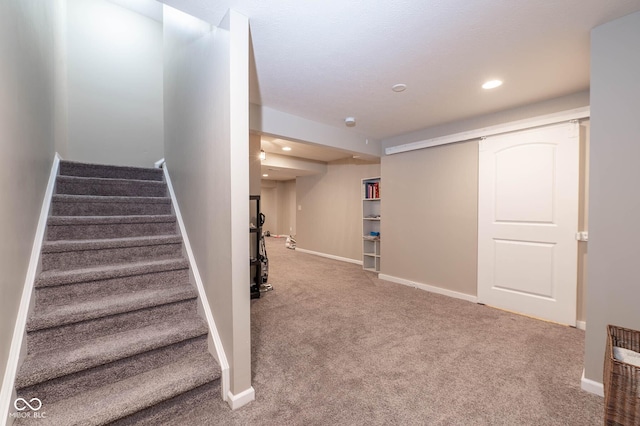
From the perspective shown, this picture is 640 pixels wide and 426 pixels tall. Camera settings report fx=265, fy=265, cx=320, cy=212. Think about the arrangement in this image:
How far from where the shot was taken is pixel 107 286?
180cm

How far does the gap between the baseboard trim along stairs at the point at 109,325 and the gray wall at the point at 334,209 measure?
156 inches

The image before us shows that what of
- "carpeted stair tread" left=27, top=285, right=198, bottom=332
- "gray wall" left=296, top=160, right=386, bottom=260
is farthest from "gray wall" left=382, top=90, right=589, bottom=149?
"carpeted stair tread" left=27, top=285, right=198, bottom=332

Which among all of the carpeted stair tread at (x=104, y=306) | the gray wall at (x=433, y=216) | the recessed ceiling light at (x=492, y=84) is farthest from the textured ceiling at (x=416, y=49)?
the carpeted stair tread at (x=104, y=306)

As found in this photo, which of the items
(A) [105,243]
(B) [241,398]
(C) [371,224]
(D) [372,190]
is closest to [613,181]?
(B) [241,398]

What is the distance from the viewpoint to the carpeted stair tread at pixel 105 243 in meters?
1.78

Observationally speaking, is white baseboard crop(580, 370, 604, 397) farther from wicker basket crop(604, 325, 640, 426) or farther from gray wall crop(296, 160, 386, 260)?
gray wall crop(296, 160, 386, 260)

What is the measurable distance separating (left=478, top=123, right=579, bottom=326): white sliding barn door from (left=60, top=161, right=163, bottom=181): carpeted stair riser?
153 inches

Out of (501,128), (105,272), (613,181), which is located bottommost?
(105,272)

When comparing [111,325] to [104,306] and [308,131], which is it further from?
[308,131]

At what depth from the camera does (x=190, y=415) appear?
4.77 feet

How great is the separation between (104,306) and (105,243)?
21.7 inches

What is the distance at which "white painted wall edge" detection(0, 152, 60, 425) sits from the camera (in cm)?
114

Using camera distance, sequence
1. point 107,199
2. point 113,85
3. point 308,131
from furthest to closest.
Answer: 1. point 113,85
2. point 308,131
3. point 107,199

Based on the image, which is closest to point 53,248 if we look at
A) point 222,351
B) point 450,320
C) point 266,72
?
point 222,351
